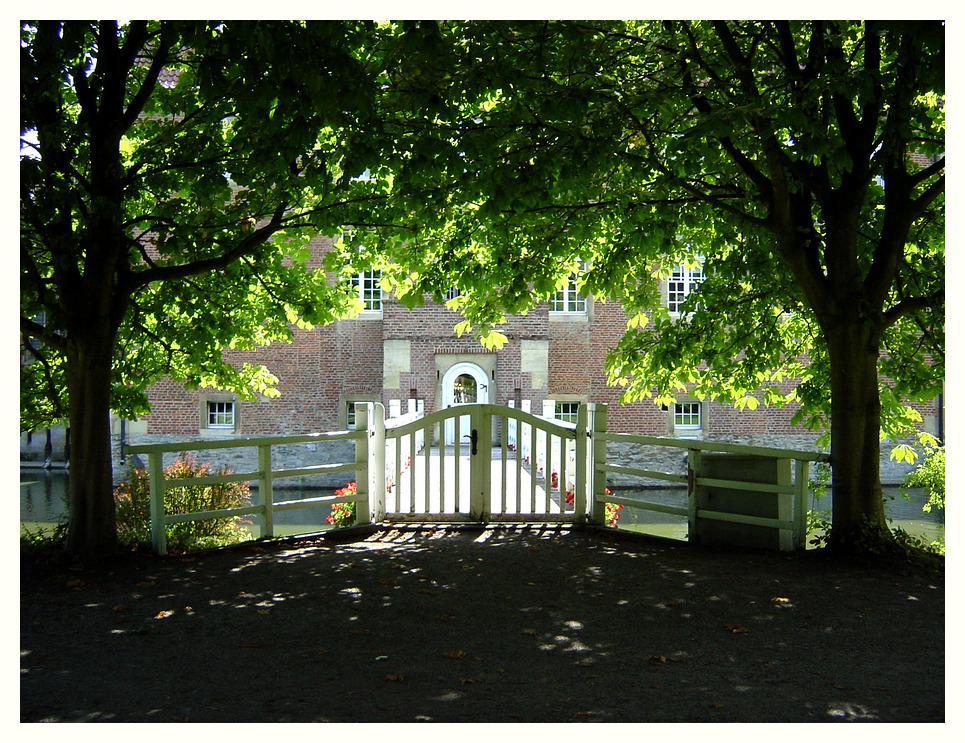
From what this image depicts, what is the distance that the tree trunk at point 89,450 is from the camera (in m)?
7.87

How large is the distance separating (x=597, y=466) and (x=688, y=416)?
17.6m

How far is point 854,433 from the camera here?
26.1ft

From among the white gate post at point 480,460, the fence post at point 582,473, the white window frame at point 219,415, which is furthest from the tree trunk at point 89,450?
the white window frame at point 219,415

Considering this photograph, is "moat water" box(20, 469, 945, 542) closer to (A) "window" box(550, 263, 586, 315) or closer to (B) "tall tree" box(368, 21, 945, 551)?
(A) "window" box(550, 263, 586, 315)

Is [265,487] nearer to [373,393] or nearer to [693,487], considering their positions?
[693,487]

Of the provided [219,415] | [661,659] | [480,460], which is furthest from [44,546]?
[219,415]

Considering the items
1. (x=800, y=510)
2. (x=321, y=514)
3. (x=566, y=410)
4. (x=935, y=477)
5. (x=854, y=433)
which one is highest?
(x=854, y=433)

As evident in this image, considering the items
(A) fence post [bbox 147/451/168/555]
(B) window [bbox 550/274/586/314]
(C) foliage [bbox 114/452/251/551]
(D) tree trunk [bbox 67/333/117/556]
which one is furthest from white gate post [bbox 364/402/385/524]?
(B) window [bbox 550/274/586/314]

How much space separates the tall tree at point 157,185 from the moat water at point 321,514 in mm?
6157

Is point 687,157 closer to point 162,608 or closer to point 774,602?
point 774,602

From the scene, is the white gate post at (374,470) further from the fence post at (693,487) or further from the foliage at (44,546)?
the fence post at (693,487)

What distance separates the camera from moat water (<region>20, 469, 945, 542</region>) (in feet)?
55.4

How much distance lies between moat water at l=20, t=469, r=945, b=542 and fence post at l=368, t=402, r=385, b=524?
19.2ft

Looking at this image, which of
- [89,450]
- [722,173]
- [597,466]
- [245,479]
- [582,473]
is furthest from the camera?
[582,473]
